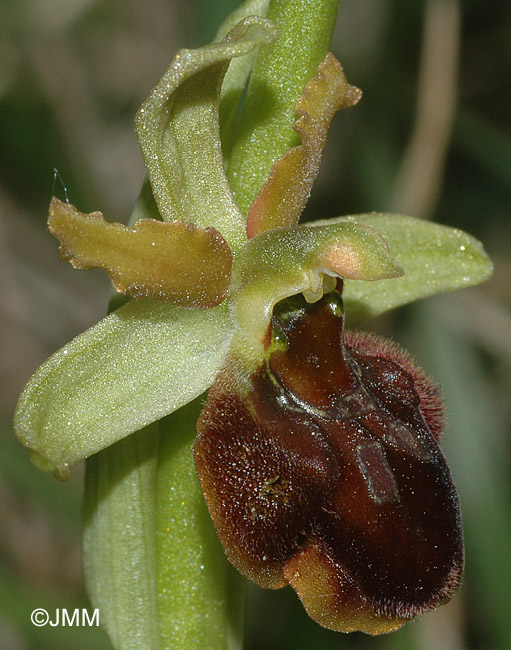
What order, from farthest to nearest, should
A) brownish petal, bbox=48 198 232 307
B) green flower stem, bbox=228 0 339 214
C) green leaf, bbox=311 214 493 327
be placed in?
1. green leaf, bbox=311 214 493 327
2. green flower stem, bbox=228 0 339 214
3. brownish petal, bbox=48 198 232 307

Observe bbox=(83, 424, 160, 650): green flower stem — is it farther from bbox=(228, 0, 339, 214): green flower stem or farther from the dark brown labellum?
bbox=(228, 0, 339, 214): green flower stem

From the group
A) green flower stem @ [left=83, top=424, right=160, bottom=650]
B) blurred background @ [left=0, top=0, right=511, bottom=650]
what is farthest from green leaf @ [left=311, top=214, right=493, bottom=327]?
blurred background @ [left=0, top=0, right=511, bottom=650]

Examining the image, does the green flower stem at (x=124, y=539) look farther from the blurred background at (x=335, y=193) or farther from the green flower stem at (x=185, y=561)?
the blurred background at (x=335, y=193)

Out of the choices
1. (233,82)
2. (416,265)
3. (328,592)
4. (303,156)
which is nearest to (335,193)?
(416,265)

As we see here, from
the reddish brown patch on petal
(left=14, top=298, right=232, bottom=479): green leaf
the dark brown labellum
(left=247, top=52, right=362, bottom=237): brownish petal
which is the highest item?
(left=247, top=52, right=362, bottom=237): brownish petal

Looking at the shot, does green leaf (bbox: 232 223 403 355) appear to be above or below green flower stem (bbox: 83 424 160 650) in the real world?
above

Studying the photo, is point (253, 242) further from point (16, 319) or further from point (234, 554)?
point (16, 319)

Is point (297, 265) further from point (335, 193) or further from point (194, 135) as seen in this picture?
point (335, 193)

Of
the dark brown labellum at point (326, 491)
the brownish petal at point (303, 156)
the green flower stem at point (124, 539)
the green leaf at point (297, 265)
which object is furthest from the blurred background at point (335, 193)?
the brownish petal at point (303, 156)
